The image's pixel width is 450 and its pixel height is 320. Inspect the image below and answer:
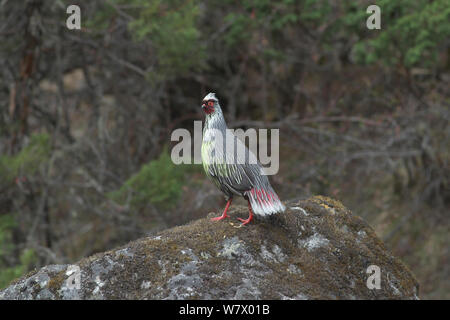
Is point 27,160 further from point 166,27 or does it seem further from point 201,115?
point 201,115

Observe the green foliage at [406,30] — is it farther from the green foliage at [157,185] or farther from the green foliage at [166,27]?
the green foliage at [157,185]

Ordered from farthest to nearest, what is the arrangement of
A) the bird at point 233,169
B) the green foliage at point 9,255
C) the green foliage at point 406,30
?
the green foliage at point 406,30 < the green foliage at point 9,255 < the bird at point 233,169

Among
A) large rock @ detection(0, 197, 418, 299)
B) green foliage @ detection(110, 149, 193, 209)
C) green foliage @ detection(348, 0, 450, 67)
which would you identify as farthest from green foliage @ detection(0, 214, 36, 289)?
green foliage @ detection(348, 0, 450, 67)

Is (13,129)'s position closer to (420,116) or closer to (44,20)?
(44,20)

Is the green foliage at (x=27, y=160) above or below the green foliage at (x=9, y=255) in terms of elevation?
above

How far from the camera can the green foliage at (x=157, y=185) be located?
688cm

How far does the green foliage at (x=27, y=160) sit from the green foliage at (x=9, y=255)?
650mm

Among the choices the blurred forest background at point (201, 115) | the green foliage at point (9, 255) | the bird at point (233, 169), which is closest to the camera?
the bird at point (233, 169)

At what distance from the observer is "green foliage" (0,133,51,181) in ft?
23.8

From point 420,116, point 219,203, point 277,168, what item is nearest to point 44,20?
point 219,203

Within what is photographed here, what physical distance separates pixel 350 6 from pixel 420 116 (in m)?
2.26

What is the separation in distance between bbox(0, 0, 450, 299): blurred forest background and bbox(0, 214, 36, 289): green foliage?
0.11 feet

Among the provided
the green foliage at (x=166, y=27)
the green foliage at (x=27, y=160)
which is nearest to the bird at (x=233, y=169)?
the green foliage at (x=166, y=27)
